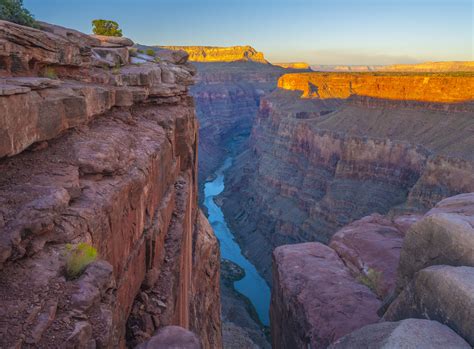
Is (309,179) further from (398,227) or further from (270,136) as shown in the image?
(398,227)

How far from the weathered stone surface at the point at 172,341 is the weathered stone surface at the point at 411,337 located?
286cm

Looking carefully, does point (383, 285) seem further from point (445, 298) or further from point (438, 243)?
point (445, 298)

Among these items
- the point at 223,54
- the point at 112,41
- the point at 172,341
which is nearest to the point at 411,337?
the point at 172,341

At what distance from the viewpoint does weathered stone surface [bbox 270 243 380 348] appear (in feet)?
33.1

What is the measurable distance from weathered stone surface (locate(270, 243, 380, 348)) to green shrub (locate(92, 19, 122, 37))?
56.7 feet

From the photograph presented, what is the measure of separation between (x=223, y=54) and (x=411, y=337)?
165534mm

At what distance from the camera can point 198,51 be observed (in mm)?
163500

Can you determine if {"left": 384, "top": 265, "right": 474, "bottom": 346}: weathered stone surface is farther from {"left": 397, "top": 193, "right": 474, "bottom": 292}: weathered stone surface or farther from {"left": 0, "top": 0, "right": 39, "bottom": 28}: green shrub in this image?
{"left": 0, "top": 0, "right": 39, "bottom": 28}: green shrub

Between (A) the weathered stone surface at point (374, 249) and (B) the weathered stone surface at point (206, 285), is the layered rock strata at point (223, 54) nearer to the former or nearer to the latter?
(B) the weathered stone surface at point (206, 285)

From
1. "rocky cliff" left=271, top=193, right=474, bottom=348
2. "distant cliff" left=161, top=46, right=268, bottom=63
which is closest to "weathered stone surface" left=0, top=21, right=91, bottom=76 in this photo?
"rocky cliff" left=271, top=193, right=474, bottom=348

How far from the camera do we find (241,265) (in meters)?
42.2

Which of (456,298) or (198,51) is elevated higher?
(198,51)

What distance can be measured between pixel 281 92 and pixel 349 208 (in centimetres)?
4131

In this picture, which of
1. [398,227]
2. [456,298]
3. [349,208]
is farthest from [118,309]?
[349,208]
